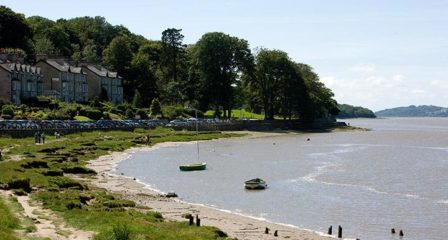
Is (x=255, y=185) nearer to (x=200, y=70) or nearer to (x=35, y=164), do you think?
(x=35, y=164)

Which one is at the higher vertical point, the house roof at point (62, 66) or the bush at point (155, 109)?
the house roof at point (62, 66)

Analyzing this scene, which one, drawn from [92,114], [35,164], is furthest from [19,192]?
[92,114]

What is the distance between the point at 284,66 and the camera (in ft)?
552

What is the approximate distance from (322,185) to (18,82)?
77683 mm

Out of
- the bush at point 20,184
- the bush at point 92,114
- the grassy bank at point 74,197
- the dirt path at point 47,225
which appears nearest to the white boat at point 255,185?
the grassy bank at point 74,197

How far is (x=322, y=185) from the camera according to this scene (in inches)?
2339

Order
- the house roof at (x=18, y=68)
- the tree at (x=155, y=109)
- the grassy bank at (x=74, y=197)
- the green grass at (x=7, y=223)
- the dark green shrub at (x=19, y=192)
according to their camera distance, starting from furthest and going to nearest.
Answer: the tree at (x=155, y=109)
the house roof at (x=18, y=68)
the dark green shrub at (x=19, y=192)
the grassy bank at (x=74, y=197)
the green grass at (x=7, y=223)

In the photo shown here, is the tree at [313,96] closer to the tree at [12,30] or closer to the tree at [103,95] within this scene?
the tree at [103,95]

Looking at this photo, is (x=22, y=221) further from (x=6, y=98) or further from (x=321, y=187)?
(x=6, y=98)

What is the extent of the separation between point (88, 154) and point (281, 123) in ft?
324

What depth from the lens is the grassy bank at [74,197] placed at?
31.2 meters

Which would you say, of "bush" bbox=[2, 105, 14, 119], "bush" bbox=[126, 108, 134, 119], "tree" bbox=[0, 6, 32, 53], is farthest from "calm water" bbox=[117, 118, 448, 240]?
"tree" bbox=[0, 6, 32, 53]

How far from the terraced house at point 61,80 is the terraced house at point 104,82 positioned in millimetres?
7442

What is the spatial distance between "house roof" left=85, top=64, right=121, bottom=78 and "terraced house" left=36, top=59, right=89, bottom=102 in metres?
8.80
